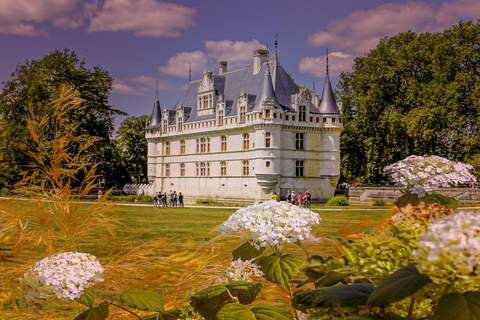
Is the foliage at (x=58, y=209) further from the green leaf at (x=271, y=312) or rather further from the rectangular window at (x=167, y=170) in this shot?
the rectangular window at (x=167, y=170)

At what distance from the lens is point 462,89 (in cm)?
3262

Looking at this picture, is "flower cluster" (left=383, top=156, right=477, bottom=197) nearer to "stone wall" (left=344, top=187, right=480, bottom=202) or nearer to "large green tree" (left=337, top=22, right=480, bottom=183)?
"large green tree" (left=337, top=22, right=480, bottom=183)

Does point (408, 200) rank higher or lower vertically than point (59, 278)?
higher

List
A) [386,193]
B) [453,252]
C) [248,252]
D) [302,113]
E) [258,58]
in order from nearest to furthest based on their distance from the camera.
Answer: [453,252]
[248,252]
[386,193]
[302,113]
[258,58]

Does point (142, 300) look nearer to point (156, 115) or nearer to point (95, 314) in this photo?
point (95, 314)

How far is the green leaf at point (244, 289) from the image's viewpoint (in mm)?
1519

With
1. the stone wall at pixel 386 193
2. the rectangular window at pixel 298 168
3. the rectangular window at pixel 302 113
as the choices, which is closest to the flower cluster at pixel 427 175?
the stone wall at pixel 386 193

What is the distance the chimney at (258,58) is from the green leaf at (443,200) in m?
34.8

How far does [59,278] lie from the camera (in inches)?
58.9

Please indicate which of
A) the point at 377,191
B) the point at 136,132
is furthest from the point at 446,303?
the point at 136,132

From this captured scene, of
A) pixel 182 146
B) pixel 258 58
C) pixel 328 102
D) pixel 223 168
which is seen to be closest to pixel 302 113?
pixel 328 102

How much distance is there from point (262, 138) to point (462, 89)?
47.9 feet

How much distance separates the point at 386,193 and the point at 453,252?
34430mm

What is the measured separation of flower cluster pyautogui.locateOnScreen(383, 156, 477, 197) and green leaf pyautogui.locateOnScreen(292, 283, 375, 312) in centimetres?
145
